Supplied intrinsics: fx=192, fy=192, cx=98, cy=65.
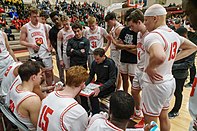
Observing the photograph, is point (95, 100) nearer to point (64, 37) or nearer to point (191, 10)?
point (64, 37)

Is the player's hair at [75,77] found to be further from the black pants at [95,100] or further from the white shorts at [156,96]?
the black pants at [95,100]

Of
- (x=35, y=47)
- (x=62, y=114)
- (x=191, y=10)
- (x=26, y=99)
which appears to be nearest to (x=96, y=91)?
(x=26, y=99)

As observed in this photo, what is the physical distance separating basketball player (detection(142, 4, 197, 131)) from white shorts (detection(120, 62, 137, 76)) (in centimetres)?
109

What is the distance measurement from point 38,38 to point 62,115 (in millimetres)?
2553

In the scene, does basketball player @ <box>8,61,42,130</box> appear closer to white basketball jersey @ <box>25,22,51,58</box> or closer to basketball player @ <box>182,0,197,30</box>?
basketball player @ <box>182,0,197,30</box>

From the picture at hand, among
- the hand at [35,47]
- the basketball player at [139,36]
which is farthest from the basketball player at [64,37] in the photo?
the basketball player at [139,36]

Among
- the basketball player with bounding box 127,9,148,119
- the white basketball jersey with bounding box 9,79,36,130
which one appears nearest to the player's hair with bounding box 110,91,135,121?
the white basketball jersey with bounding box 9,79,36,130

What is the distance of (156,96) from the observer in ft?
6.86

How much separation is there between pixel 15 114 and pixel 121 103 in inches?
40.9

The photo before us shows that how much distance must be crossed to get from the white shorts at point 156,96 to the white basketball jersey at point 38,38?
2347mm

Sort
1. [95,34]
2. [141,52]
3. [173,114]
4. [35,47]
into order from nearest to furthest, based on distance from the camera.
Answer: [141,52] → [173,114] → [35,47] → [95,34]

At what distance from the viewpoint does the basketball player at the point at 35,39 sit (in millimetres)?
3631

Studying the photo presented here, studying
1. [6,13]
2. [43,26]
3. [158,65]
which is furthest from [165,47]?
[6,13]

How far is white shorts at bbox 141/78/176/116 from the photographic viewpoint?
2064 millimetres
